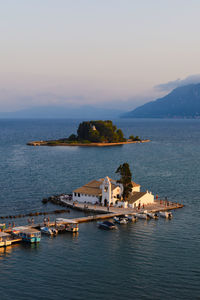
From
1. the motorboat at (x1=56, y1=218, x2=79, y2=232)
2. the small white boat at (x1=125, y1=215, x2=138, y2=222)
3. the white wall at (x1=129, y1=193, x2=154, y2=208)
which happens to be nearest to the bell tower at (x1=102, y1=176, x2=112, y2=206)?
the white wall at (x1=129, y1=193, x2=154, y2=208)

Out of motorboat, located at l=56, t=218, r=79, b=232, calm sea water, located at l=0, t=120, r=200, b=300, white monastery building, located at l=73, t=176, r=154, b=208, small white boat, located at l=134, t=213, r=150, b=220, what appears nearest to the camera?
calm sea water, located at l=0, t=120, r=200, b=300

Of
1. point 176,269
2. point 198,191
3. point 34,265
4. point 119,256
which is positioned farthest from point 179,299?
point 198,191

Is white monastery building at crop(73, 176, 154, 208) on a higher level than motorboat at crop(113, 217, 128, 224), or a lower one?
higher

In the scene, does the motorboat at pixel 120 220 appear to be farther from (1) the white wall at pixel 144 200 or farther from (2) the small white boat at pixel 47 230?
(2) the small white boat at pixel 47 230

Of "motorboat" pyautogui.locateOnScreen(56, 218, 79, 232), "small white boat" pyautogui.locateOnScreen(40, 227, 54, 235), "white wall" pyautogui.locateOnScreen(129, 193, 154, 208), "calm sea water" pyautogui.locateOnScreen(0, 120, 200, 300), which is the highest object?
"white wall" pyautogui.locateOnScreen(129, 193, 154, 208)

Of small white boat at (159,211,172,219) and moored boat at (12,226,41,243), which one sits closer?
moored boat at (12,226,41,243)

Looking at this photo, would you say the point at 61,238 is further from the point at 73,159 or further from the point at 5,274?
the point at 73,159

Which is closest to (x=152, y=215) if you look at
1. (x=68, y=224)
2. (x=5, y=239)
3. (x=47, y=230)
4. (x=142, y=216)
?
(x=142, y=216)

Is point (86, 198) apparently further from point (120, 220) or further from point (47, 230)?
point (47, 230)

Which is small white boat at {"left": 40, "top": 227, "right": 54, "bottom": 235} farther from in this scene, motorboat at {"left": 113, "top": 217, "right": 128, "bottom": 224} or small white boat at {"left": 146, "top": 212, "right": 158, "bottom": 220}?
small white boat at {"left": 146, "top": 212, "right": 158, "bottom": 220}

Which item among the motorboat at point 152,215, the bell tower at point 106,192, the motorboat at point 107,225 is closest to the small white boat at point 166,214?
the motorboat at point 152,215

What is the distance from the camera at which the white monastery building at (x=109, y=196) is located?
8262 centimetres

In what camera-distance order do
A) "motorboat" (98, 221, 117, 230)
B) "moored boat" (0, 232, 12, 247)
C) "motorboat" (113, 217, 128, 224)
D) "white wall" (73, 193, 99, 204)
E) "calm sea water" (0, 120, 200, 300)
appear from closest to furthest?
"calm sea water" (0, 120, 200, 300) < "moored boat" (0, 232, 12, 247) < "motorboat" (98, 221, 117, 230) < "motorboat" (113, 217, 128, 224) < "white wall" (73, 193, 99, 204)

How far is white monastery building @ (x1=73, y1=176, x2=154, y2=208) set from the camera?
82625mm
